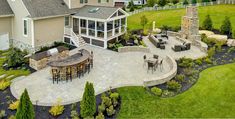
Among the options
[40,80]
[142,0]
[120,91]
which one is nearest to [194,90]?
[120,91]

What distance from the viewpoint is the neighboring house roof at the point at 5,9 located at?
28.3 metres

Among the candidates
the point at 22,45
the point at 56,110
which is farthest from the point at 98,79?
the point at 22,45

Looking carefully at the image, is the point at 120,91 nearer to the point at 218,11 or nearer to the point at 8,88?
the point at 8,88

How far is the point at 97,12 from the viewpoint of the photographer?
30047 mm

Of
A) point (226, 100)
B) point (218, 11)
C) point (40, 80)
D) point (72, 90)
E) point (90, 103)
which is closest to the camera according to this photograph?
point (90, 103)

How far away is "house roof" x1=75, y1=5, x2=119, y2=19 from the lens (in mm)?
29125

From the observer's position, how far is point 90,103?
50.6 ft

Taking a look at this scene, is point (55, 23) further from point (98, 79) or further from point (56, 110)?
point (56, 110)

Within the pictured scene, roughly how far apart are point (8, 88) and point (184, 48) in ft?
55.7

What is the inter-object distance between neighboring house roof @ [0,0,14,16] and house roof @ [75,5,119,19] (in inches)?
274

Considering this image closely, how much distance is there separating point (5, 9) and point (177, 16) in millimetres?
26793

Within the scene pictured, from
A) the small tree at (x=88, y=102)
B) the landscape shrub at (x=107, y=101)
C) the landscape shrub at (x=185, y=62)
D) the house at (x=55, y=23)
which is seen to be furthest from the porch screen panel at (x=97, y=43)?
the small tree at (x=88, y=102)

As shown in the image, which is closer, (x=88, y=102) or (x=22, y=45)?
(x=88, y=102)

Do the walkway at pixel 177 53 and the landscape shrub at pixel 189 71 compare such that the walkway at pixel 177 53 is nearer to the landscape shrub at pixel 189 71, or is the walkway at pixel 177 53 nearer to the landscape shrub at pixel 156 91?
the landscape shrub at pixel 189 71
